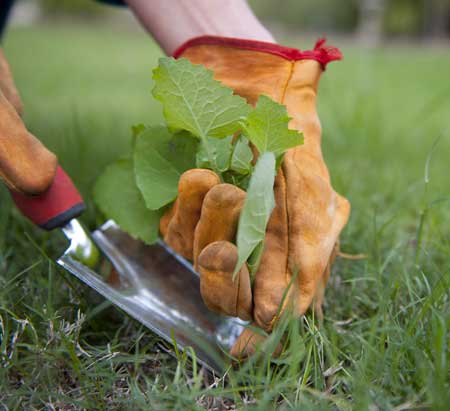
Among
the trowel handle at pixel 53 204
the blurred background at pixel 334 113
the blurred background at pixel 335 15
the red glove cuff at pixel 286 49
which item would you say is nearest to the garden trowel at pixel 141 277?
the trowel handle at pixel 53 204

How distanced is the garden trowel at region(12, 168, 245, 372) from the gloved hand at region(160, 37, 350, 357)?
0.08m

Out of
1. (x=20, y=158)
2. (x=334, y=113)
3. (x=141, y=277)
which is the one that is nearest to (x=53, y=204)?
(x=20, y=158)

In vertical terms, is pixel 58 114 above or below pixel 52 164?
below

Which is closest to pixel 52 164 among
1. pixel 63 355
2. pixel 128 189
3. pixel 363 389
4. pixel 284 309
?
pixel 128 189

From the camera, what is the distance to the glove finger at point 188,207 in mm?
872

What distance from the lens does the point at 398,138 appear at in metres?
2.46

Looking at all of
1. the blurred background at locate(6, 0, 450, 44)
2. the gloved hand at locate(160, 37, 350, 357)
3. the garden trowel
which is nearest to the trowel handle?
the garden trowel

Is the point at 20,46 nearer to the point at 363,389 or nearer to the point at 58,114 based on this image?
the point at 58,114

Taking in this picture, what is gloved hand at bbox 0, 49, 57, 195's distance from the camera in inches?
35.3

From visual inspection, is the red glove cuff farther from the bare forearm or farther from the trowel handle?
the trowel handle

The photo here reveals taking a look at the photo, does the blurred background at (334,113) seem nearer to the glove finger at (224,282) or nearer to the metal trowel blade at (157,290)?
the metal trowel blade at (157,290)

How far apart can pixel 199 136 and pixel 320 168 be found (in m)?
0.24

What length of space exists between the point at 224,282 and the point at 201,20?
0.61m

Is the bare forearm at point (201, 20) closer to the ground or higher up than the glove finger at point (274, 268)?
higher up
